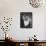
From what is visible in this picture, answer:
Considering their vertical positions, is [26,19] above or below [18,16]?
below

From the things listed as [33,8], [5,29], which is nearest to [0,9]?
[5,29]

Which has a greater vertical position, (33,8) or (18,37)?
(33,8)

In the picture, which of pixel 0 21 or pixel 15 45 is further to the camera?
pixel 0 21

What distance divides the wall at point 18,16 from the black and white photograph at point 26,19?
4.2 inches

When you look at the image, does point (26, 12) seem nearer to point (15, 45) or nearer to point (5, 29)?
point (5, 29)

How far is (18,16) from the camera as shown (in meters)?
4.48

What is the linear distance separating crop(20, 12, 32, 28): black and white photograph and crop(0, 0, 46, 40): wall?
0.11 meters

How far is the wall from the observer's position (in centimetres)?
445

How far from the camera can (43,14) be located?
4.52m

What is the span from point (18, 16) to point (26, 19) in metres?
0.30

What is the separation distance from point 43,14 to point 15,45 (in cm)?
163

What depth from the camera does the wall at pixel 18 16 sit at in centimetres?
445

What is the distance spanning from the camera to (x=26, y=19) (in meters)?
4.52

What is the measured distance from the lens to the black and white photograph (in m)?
4.50
